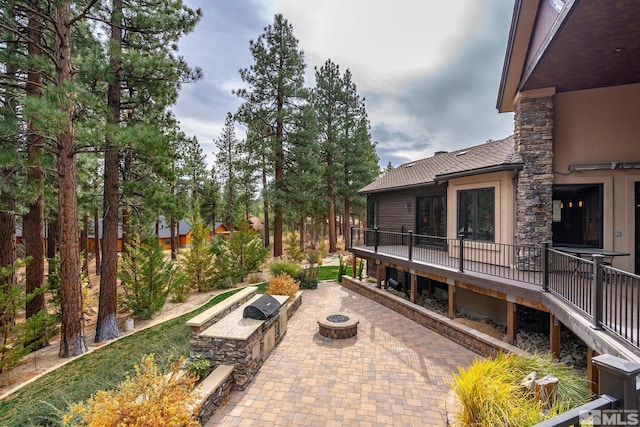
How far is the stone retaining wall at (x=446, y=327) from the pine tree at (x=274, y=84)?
9.99 meters

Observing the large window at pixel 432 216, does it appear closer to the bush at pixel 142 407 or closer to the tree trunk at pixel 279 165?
the tree trunk at pixel 279 165

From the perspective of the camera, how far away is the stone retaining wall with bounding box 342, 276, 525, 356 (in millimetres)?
6176

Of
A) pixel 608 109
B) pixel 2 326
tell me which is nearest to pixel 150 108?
pixel 2 326

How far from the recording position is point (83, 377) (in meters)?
5.91

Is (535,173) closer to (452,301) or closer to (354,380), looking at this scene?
(452,301)

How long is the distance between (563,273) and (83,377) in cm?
978

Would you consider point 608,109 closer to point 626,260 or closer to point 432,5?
point 626,260

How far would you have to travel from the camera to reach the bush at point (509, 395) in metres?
3.48

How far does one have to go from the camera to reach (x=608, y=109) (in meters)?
7.45

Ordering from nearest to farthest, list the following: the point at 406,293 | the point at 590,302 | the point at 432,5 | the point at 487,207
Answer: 1. the point at 590,302
2. the point at 487,207
3. the point at 432,5
4. the point at 406,293

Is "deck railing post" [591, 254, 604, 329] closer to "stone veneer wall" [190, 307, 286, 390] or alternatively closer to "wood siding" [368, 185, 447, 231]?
"stone veneer wall" [190, 307, 286, 390]

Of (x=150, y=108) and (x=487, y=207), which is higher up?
(x=150, y=108)

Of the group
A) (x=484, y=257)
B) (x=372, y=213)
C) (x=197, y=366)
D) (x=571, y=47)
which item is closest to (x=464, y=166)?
(x=484, y=257)

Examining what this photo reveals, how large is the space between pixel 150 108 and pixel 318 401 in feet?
34.0
